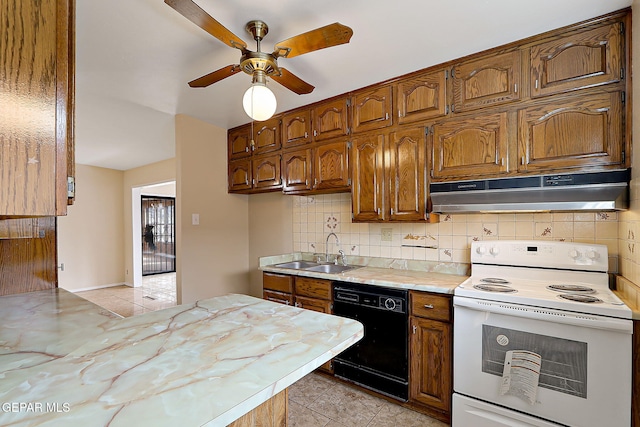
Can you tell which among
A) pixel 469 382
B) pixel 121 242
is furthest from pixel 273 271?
pixel 121 242

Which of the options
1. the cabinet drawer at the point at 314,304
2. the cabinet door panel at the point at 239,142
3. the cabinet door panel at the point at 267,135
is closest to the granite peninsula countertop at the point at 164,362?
the cabinet drawer at the point at 314,304

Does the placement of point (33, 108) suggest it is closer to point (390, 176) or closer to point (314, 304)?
point (390, 176)

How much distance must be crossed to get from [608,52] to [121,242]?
7.65 m

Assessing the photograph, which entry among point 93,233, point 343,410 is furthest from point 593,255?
point 93,233

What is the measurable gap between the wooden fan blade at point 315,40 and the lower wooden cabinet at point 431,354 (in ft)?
5.32

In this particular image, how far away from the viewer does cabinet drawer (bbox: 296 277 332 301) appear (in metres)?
2.46

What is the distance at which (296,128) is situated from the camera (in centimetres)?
297

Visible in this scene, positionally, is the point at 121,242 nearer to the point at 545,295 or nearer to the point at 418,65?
the point at 418,65

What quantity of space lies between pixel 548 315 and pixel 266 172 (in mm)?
2618

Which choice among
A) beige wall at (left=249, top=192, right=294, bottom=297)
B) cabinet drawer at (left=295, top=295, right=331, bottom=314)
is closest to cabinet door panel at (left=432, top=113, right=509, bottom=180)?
cabinet drawer at (left=295, top=295, right=331, bottom=314)

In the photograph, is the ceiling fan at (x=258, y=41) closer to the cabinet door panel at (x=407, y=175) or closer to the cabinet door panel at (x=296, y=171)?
the cabinet door panel at (x=407, y=175)

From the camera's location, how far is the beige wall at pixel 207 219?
10.2 feet

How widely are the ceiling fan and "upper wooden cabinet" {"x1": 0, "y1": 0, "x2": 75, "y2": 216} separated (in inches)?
32.6

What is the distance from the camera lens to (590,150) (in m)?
1.68
